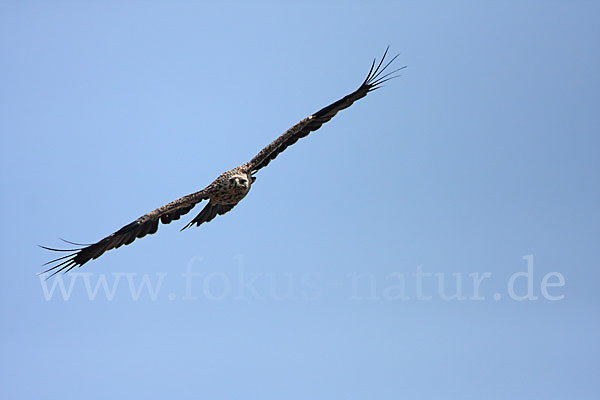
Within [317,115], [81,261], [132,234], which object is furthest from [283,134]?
[81,261]

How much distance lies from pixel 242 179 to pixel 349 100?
3673 millimetres

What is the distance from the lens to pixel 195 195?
21281 mm

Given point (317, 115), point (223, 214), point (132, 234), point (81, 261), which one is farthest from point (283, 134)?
point (81, 261)

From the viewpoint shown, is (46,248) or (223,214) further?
(223,214)

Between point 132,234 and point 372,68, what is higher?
point 372,68

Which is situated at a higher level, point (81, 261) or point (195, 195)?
A: point (195, 195)

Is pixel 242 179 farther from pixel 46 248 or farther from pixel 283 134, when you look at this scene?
pixel 46 248

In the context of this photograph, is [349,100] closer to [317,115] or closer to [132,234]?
[317,115]

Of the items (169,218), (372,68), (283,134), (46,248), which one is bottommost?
(46,248)

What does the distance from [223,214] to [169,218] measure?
1.49 metres

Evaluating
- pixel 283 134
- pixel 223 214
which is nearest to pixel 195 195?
pixel 223 214

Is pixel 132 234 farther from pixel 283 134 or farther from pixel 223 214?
pixel 283 134

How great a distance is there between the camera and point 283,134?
70.8 ft

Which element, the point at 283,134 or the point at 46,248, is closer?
the point at 46,248
